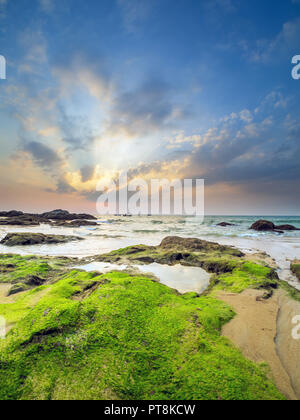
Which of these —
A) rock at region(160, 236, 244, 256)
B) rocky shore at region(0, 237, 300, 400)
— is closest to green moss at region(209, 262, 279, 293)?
rocky shore at region(0, 237, 300, 400)

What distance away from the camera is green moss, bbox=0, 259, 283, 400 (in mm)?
1971

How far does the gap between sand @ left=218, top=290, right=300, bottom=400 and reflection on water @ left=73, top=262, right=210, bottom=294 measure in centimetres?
143

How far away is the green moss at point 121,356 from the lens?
1971 millimetres

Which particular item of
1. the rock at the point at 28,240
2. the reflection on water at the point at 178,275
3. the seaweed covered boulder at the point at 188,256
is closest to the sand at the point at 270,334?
the reflection on water at the point at 178,275

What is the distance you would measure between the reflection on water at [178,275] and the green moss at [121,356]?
105 inches

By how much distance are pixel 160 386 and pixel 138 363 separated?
13.8 inches

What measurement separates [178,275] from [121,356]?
16.3 feet

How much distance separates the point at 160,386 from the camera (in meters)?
2.04

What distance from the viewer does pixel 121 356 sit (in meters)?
2.32

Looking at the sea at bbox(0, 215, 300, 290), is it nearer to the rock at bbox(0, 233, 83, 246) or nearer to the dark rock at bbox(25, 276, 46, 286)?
the rock at bbox(0, 233, 83, 246)

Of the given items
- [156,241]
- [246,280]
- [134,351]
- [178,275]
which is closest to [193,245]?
[178,275]

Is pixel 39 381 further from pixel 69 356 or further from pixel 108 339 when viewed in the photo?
pixel 108 339

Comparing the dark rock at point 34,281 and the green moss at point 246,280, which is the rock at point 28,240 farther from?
the green moss at point 246,280

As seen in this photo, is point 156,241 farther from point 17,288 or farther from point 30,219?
point 30,219
